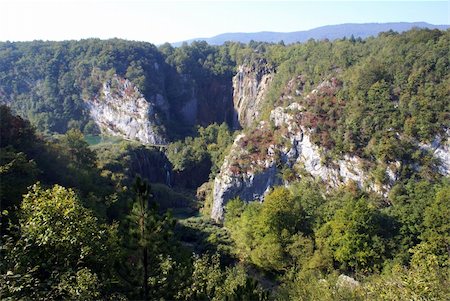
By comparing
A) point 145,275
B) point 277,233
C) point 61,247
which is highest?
point 61,247

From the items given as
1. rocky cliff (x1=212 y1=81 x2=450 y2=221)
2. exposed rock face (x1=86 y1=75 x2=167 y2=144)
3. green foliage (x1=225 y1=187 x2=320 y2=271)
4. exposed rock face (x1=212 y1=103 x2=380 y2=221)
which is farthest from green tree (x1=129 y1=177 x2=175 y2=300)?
exposed rock face (x1=86 y1=75 x2=167 y2=144)

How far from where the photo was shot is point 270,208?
42125 mm

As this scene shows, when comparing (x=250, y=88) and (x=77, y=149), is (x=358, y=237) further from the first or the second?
(x=250, y=88)

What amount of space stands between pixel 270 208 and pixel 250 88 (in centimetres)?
7441

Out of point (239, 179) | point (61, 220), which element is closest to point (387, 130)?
point (239, 179)

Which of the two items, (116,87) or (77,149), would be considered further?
(116,87)

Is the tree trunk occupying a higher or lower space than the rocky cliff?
higher

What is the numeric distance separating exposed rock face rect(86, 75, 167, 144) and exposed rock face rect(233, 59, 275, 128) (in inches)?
898

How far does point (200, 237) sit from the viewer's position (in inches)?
2003

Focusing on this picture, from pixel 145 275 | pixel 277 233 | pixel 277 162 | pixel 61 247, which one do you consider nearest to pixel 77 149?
pixel 277 233

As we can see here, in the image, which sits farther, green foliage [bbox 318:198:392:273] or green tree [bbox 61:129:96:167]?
green tree [bbox 61:129:96:167]

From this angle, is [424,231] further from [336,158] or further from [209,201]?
[209,201]

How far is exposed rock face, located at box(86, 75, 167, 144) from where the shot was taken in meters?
105

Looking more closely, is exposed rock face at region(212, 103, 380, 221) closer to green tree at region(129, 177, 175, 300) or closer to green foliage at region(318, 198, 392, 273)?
green foliage at region(318, 198, 392, 273)
